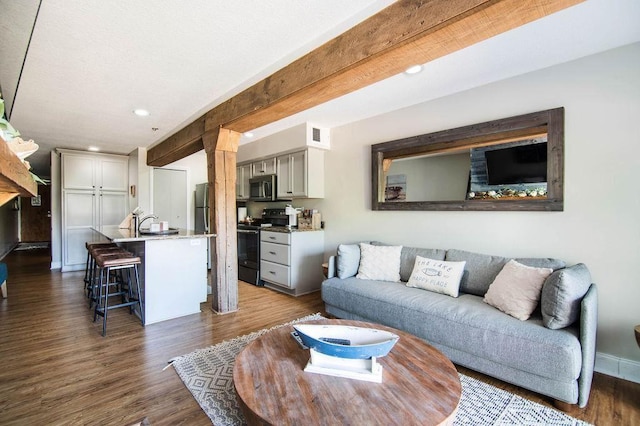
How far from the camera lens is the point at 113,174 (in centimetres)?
615

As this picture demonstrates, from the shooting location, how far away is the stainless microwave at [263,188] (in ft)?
15.8

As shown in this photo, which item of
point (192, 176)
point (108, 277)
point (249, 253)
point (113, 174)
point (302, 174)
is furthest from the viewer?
point (192, 176)

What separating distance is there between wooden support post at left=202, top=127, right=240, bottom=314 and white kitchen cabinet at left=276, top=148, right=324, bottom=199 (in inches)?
43.5

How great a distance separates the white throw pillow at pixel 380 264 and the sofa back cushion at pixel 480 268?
0.59 m

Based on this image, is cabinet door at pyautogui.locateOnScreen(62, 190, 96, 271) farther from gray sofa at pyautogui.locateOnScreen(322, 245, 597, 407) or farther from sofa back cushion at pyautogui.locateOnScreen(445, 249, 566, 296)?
sofa back cushion at pyautogui.locateOnScreen(445, 249, 566, 296)

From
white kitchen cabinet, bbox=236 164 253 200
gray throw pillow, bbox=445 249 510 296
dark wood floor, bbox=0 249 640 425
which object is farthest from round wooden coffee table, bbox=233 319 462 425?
white kitchen cabinet, bbox=236 164 253 200

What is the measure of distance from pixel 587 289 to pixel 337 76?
2.23 meters

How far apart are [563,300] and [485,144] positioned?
5.07ft

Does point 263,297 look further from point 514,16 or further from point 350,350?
point 514,16

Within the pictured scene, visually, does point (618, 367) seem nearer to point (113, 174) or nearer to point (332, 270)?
point (332, 270)

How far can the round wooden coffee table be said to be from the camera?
3.57 feet

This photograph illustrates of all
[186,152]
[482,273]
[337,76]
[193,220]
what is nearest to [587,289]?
[482,273]

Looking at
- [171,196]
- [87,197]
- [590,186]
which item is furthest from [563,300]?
[87,197]

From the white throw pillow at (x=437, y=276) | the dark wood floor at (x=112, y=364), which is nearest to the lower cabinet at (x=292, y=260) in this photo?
the dark wood floor at (x=112, y=364)
